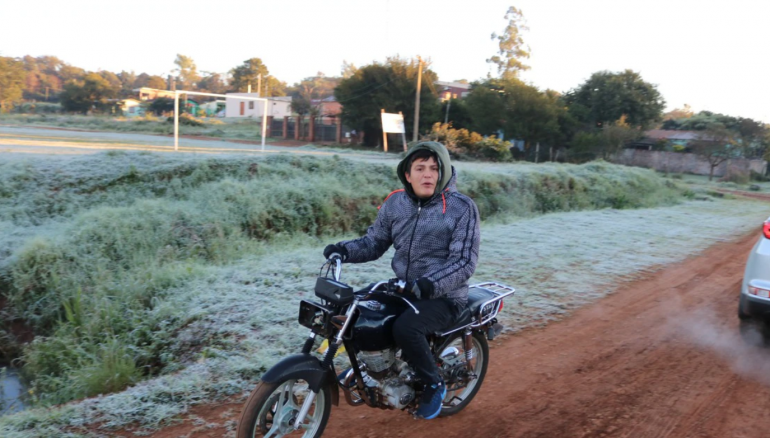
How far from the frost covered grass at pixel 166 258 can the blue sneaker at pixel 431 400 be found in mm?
1549

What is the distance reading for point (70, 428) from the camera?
3660 mm

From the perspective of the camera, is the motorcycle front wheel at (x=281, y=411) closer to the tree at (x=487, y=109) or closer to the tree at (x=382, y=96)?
the tree at (x=382, y=96)

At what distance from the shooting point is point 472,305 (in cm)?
383

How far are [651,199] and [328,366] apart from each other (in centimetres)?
2124

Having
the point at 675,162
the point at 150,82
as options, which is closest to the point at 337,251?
the point at 675,162

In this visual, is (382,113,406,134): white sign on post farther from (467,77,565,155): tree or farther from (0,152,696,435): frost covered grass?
(467,77,565,155): tree

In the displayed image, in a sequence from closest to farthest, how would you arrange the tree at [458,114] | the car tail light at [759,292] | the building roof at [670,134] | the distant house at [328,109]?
the car tail light at [759,292] < the tree at [458,114] < the distant house at [328,109] < the building roof at [670,134]

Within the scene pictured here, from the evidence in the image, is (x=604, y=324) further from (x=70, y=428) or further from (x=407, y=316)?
(x=70, y=428)

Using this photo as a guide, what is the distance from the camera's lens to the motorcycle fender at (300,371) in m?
3.05

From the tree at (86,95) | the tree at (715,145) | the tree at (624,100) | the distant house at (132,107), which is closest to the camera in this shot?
the tree at (715,145)

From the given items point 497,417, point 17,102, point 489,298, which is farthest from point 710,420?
point 17,102

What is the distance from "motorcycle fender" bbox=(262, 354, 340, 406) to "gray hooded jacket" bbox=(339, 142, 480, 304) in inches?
29.2

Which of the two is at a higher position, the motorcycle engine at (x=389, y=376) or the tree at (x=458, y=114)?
the tree at (x=458, y=114)

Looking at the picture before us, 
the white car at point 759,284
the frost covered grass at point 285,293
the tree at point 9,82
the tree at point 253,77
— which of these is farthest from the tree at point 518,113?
the tree at point 253,77
